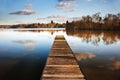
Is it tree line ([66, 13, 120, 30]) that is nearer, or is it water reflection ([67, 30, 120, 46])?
water reflection ([67, 30, 120, 46])

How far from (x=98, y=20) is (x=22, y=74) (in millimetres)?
70839

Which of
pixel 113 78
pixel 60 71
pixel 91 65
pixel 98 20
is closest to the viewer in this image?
pixel 60 71

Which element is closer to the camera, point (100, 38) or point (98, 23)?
point (100, 38)

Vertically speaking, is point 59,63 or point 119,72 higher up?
point 59,63

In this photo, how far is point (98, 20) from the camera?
3066 inches

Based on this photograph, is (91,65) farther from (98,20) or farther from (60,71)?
(98,20)

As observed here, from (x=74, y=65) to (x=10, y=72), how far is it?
3.67 meters

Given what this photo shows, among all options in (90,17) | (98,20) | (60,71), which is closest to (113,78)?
(60,71)

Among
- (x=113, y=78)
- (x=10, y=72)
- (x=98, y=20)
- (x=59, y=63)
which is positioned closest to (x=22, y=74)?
(x=10, y=72)

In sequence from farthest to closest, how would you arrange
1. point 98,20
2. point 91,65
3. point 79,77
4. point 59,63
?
1. point 98,20
2. point 91,65
3. point 59,63
4. point 79,77

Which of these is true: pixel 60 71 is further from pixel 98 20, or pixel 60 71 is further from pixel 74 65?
pixel 98 20

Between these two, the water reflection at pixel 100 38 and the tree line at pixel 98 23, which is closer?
the water reflection at pixel 100 38

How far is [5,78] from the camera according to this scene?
30.5 feet

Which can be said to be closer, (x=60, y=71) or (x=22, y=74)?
(x=60, y=71)
